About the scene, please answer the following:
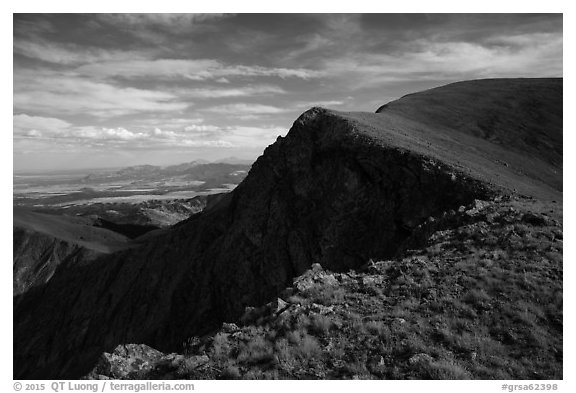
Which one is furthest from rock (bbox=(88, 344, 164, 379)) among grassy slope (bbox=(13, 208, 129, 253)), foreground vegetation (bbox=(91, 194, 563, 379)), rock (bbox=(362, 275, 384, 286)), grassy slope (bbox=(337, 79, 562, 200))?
grassy slope (bbox=(13, 208, 129, 253))

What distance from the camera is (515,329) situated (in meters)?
12.0

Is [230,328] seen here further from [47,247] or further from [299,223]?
[47,247]

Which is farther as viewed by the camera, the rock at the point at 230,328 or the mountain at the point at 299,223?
the mountain at the point at 299,223

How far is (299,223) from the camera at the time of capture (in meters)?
44.5

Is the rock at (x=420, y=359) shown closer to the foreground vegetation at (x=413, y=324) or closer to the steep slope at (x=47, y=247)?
the foreground vegetation at (x=413, y=324)

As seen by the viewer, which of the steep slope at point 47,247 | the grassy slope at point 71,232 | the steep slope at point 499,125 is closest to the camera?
the steep slope at point 499,125

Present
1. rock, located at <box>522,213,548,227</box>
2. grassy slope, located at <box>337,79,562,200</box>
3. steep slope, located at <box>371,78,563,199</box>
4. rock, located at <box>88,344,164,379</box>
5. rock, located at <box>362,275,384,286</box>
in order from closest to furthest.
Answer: rock, located at <box>88,344,164,379</box>, rock, located at <box>362,275,384,286</box>, rock, located at <box>522,213,548,227</box>, grassy slope, located at <box>337,79,562,200</box>, steep slope, located at <box>371,78,563,199</box>

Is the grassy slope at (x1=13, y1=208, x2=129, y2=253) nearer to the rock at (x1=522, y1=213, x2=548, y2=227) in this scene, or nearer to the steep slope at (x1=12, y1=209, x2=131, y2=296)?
the steep slope at (x1=12, y1=209, x2=131, y2=296)

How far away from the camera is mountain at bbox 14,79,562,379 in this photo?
3253 cm

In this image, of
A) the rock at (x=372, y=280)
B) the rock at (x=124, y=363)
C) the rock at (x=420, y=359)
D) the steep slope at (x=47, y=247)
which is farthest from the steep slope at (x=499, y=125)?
the steep slope at (x=47, y=247)

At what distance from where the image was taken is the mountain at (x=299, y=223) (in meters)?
32.5

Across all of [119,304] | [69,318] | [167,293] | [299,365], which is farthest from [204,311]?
[299,365]

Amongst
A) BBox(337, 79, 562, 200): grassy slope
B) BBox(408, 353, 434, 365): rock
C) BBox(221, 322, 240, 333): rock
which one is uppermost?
BBox(337, 79, 562, 200): grassy slope
